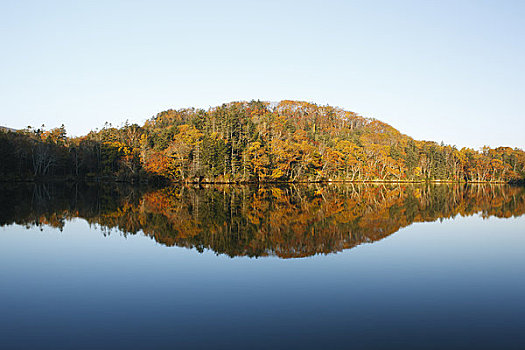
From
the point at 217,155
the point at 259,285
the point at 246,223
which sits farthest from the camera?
the point at 217,155

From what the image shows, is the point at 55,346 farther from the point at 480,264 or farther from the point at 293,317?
the point at 480,264

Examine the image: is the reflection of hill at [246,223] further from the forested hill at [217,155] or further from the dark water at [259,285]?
the forested hill at [217,155]

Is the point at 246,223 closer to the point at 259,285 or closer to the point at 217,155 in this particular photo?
the point at 259,285

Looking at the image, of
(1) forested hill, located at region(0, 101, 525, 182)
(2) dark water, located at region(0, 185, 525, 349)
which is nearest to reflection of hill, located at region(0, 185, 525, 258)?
(2) dark water, located at region(0, 185, 525, 349)

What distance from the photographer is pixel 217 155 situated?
2469 inches

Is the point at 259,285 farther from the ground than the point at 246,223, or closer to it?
closer to it

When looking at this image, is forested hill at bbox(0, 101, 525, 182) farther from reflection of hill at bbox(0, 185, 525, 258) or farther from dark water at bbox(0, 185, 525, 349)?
dark water at bbox(0, 185, 525, 349)

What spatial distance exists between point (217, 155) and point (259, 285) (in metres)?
54.3

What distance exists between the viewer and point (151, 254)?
12.8 metres

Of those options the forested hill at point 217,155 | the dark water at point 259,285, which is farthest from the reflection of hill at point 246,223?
the forested hill at point 217,155

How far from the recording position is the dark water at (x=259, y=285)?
6.45 metres

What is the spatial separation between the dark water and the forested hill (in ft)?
144

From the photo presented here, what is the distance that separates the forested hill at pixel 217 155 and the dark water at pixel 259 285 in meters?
44.0

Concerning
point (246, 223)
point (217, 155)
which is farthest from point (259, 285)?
point (217, 155)
